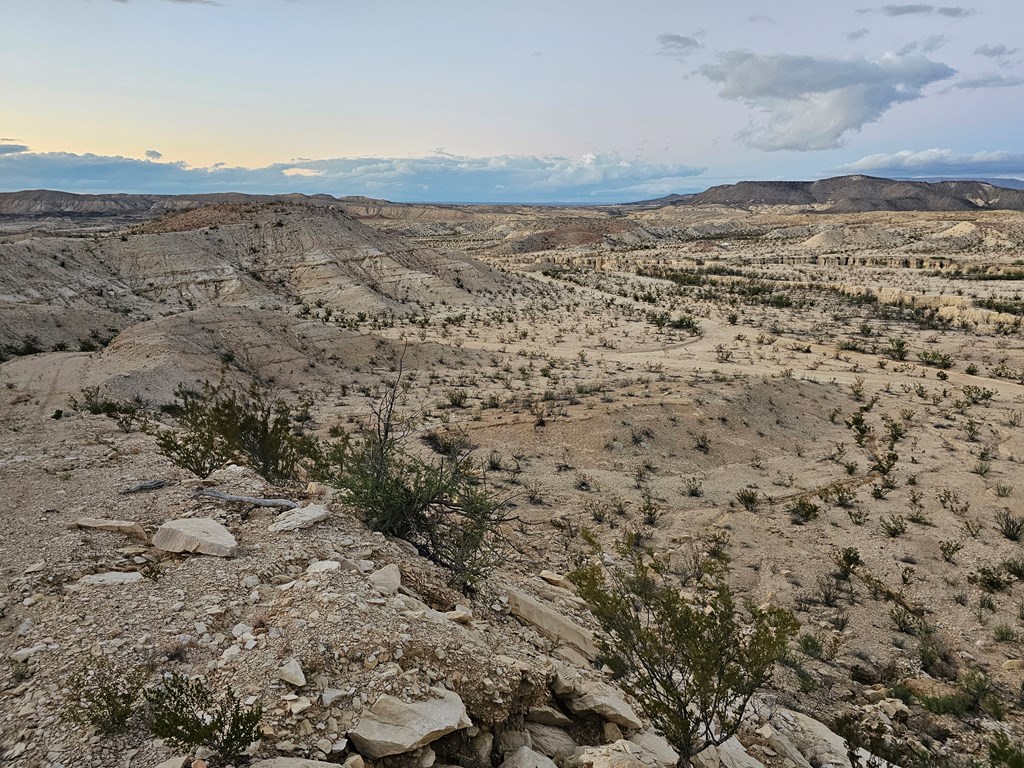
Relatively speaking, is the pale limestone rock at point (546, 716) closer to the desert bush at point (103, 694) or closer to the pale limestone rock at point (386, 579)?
the pale limestone rock at point (386, 579)

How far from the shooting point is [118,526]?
5.43 m

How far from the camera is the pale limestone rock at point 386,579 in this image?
4.53 m

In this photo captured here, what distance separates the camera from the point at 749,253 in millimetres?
64312

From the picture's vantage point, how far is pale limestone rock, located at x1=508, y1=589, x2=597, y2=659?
534 cm

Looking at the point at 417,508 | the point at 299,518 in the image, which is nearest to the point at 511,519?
the point at 417,508

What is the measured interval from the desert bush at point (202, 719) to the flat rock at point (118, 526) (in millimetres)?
2411

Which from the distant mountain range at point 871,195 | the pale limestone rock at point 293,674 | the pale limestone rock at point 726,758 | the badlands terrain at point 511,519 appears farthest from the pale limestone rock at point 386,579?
the distant mountain range at point 871,195

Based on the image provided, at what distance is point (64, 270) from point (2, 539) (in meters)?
28.3

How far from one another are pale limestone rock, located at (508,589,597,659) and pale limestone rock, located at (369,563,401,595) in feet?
4.08

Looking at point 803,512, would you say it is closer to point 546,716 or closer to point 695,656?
point 695,656

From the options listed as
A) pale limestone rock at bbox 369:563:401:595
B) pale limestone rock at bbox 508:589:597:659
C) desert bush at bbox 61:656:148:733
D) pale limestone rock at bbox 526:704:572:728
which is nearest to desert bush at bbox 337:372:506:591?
pale limestone rock at bbox 508:589:597:659

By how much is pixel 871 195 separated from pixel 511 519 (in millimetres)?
184980

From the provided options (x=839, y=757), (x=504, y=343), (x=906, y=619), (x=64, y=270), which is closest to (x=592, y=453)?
(x=906, y=619)

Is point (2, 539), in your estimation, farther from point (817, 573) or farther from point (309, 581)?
point (817, 573)
